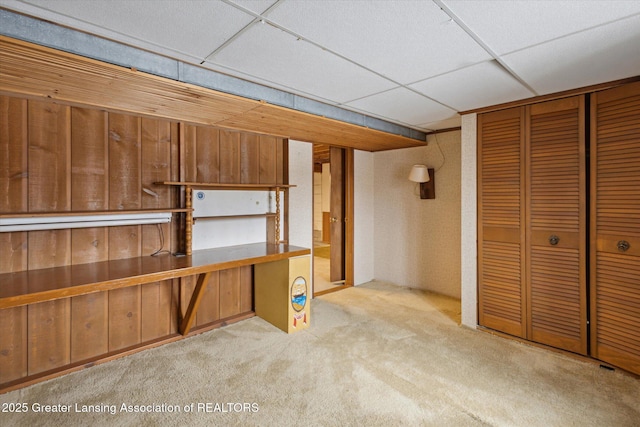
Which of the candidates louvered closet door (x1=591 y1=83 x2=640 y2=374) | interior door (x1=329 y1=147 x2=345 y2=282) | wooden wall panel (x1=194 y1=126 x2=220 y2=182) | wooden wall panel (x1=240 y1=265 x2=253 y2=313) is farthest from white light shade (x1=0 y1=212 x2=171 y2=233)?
louvered closet door (x1=591 y1=83 x2=640 y2=374)

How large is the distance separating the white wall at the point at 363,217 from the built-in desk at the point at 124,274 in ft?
5.78

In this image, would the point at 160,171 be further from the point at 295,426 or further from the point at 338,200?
the point at 338,200

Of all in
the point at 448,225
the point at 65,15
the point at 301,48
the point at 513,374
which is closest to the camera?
the point at 65,15

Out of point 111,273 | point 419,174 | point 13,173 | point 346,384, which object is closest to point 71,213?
point 13,173

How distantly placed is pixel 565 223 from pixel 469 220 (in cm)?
77

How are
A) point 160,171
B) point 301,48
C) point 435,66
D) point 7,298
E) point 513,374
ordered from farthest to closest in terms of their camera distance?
point 160,171, point 513,374, point 435,66, point 301,48, point 7,298

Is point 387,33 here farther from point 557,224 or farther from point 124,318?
point 124,318

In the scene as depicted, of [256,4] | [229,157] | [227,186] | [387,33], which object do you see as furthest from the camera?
[229,157]

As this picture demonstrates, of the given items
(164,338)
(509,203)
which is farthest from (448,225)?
(164,338)

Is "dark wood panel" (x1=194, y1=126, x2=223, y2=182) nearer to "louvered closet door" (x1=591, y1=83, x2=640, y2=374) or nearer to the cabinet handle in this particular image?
"louvered closet door" (x1=591, y1=83, x2=640, y2=374)

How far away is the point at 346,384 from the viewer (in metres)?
2.30

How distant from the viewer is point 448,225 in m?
4.24

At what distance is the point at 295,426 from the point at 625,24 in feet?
9.01

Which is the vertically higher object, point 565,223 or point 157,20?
point 157,20
